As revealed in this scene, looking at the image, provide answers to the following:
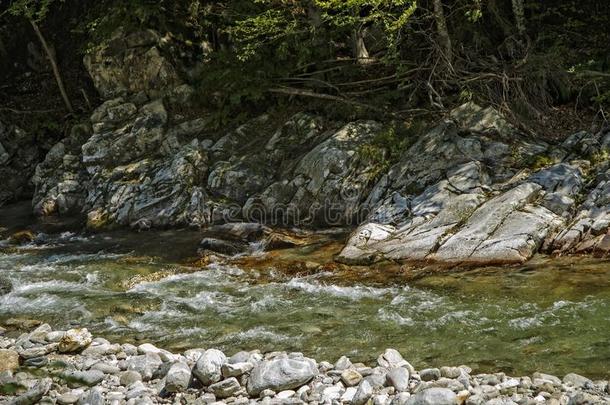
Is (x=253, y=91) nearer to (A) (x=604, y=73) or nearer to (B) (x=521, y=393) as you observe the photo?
(A) (x=604, y=73)

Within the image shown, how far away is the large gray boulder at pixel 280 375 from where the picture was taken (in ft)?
17.3

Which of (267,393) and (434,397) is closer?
(434,397)

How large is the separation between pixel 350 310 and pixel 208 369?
2.88m

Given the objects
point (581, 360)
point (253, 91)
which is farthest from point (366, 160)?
point (581, 360)

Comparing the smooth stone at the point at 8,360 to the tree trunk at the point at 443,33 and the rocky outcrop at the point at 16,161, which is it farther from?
the rocky outcrop at the point at 16,161

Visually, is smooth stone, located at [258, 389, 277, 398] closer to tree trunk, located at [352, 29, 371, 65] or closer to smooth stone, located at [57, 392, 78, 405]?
smooth stone, located at [57, 392, 78, 405]

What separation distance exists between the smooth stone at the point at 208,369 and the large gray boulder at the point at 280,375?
0.35 meters

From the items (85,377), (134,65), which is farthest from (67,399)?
(134,65)

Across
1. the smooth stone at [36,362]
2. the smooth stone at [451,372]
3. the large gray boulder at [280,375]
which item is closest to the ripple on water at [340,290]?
the large gray boulder at [280,375]

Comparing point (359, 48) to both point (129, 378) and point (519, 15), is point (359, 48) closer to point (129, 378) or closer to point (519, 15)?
point (519, 15)

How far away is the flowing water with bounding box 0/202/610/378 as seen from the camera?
6211 millimetres

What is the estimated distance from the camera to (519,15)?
14.1m

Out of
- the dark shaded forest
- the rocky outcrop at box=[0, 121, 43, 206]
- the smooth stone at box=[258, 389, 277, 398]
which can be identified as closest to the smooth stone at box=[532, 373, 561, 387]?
the smooth stone at box=[258, 389, 277, 398]

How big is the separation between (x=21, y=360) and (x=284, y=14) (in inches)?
457
